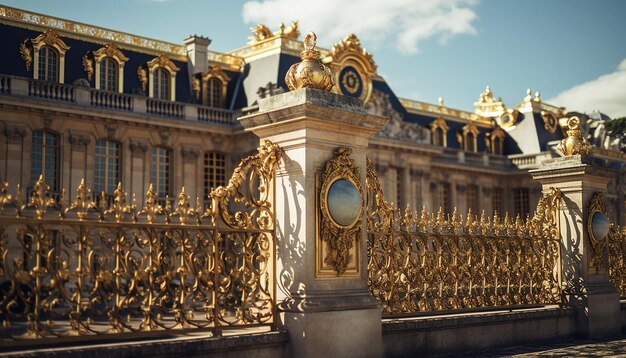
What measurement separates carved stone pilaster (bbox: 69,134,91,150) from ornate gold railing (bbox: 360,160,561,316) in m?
21.1

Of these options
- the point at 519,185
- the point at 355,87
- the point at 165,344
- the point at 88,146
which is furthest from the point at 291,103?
the point at 519,185

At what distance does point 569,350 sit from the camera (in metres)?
11.7

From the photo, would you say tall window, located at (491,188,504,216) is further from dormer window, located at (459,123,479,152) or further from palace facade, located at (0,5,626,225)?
palace facade, located at (0,5,626,225)

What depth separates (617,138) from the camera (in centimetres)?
5759

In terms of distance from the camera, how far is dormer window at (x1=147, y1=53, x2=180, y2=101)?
111 feet

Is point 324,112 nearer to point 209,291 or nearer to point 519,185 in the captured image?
point 209,291

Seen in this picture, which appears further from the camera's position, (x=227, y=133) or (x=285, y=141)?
(x=227, y=133)

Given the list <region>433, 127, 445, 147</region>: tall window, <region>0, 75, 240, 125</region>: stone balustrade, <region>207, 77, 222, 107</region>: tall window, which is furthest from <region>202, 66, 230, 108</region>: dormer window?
<region>433, 127, 445, 147</region>: tall window

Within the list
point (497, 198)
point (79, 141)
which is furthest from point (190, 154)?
point (497, 198)

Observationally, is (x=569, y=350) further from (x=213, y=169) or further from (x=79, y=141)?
(x=213, y=169)

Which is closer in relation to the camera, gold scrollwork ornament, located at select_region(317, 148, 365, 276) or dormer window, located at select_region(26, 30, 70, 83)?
gold scrollwork ornament, located at select_region(317, 148, 365, 276)

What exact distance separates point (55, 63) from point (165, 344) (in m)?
25.9

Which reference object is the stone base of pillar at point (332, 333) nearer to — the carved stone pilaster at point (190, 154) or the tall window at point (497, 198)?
the carved stone pilaster at point (190, 154)

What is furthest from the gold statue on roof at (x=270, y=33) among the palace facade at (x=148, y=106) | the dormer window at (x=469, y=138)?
the dormer window at (x=469, y=138)
